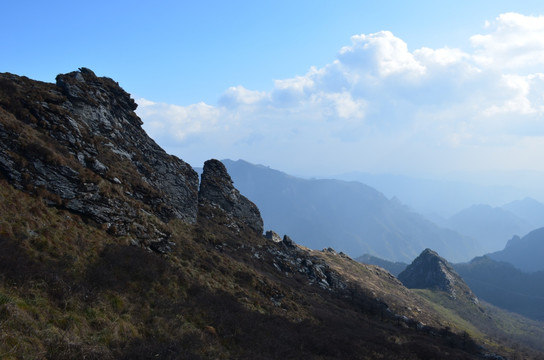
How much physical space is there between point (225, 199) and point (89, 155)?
41211mm

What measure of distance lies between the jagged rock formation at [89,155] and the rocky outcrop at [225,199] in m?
14.7

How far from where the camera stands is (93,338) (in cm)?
1392

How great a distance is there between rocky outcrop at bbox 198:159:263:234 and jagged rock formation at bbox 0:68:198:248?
48.1 ft

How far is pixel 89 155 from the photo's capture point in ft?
108

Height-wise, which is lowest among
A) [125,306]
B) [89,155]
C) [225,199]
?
[125,306]

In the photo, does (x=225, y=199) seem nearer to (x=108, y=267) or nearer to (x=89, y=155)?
(x=89, y=155)

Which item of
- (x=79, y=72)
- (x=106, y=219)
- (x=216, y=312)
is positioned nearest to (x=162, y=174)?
(x=79, y=72)

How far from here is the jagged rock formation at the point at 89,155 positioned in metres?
24.3

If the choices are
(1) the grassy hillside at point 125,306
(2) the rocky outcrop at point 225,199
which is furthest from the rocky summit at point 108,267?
(2) the rocky outcrop at point 225,199

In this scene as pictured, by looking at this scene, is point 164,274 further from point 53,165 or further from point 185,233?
point 185,233

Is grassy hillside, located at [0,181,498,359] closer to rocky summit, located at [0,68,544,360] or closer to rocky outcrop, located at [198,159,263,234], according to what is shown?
rocky summit, located at [0,68,544,360]

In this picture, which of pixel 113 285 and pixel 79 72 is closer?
pixel 113 285

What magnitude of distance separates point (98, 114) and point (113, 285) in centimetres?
3313

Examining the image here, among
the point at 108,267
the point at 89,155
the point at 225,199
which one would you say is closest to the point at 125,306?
the point at 108,267
